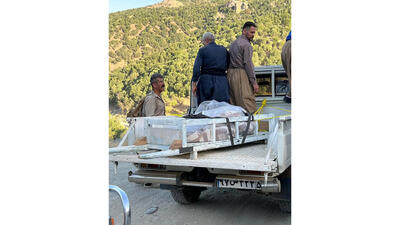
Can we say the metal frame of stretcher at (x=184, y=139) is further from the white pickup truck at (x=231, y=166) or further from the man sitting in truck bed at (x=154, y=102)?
the man sitting in truck bed at (x=154, y=102)

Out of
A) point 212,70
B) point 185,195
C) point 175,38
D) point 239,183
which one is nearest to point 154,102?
point 212,70

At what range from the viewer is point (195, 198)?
181 inches

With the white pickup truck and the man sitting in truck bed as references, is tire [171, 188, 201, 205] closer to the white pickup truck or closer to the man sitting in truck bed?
the white pickup truck

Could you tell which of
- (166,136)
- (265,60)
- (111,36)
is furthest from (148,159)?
(111,36)

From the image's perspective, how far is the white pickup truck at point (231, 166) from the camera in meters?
2.97

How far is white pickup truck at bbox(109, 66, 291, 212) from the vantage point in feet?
9.75

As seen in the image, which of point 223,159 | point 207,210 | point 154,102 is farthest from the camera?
point 154,102

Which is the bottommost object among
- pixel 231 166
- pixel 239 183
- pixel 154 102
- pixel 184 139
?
pixel 239 183

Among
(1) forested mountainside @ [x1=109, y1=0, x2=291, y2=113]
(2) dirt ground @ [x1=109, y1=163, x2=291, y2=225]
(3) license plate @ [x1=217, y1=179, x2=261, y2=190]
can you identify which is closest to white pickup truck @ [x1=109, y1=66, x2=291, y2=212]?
(3) license plate @ [x1=217, y1=179, x2=261, y2=190]

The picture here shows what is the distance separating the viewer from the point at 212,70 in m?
4.99

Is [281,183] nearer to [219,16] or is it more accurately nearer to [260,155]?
[260,155]

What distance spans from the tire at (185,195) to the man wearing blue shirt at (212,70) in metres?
1.32

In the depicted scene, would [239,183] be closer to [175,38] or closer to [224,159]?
[224,159]

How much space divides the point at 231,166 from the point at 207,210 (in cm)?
151
